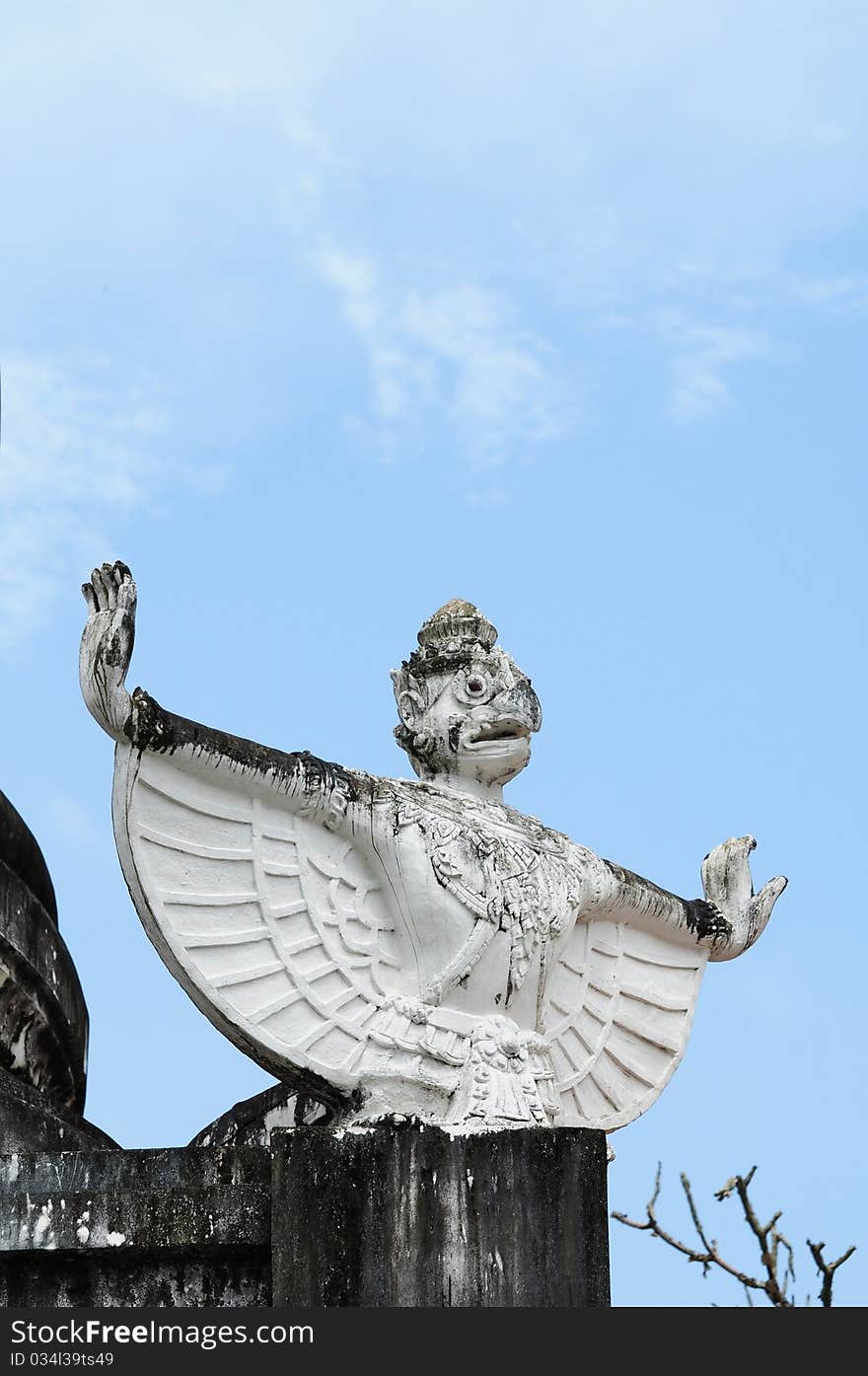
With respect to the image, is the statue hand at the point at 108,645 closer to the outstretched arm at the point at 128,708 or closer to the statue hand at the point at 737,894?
the outstretched arm at the point at 128,708

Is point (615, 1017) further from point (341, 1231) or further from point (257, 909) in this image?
point (341, 1231)

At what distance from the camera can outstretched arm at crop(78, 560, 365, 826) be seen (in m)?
10.0

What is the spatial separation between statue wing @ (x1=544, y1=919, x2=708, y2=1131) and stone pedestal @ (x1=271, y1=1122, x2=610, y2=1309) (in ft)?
3.63

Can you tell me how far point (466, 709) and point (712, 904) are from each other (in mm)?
1912

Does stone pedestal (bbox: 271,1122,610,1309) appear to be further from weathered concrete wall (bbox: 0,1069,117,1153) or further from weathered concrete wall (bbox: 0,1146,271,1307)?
Result: weathered concrete wall (bbox: 0,1069,117,1153)

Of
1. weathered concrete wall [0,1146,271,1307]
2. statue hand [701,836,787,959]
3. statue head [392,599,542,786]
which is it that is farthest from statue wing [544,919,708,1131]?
weathered concrete wall [0,1146,271,1307]

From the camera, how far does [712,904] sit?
12133mm

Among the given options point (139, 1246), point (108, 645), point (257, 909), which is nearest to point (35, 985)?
point (257, 909)

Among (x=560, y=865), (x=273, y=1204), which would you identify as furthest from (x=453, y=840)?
(x=273, y=1204)

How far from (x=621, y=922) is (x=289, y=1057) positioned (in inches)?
86.1

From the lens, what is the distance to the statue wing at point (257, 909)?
1031cm

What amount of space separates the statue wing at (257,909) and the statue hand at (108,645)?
255mm

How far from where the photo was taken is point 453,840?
10.8m

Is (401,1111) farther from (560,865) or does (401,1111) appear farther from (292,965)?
(560,865)
